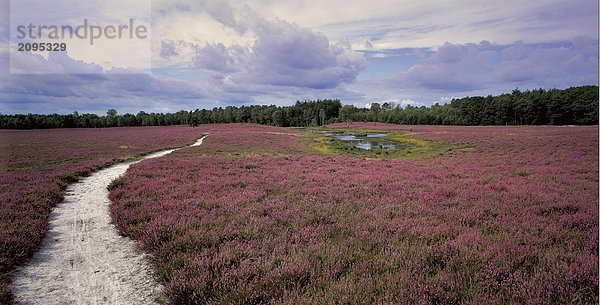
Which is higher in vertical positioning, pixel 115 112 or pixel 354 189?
pixel 115 112

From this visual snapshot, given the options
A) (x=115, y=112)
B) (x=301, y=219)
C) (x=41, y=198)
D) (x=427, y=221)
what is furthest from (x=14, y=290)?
(x=115, y=112)

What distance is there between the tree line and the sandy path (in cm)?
9676

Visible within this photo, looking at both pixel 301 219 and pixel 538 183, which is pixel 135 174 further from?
pixel 538 183

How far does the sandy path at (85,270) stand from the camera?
4125 millimetres

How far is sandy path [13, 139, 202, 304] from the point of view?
162 inches

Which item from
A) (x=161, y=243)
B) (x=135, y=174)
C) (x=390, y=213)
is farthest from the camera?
(x=135, y=174)

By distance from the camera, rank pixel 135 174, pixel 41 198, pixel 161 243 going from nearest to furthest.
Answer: pixel 161 243 < pixel 41 198 < pixel 135 174

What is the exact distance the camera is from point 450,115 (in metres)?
122

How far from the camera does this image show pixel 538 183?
10656 millimetres

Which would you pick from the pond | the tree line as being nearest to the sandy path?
the pond

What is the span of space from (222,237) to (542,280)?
5.82m

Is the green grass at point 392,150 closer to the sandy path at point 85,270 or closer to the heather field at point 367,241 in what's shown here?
the heather field at point 367,241

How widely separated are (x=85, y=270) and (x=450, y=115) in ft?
468

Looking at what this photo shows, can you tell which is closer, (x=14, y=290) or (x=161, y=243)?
(x=14, y=290)
